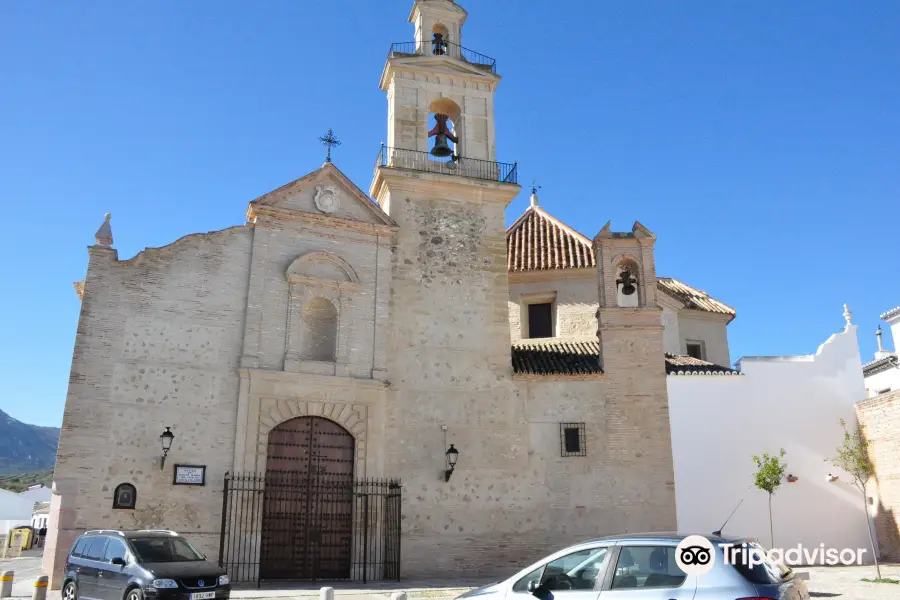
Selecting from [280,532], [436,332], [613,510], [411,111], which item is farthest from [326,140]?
[613,510]

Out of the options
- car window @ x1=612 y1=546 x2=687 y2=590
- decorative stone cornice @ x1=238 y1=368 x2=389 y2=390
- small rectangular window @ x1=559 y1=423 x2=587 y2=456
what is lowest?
car window @ x1=612 y1=546 x2=687 y2=590

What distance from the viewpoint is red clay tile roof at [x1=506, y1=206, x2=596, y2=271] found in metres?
23.3

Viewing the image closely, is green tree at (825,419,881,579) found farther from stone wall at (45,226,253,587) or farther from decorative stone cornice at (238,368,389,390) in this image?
stone wall at (45,226,253,587)

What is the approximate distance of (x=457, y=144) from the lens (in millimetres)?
21781

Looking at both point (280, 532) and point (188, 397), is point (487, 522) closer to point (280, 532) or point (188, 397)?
point (280, 532)

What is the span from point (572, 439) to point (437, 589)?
5.63 meters

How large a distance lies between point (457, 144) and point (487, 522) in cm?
1042

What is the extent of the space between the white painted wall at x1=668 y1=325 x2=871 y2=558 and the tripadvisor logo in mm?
13603

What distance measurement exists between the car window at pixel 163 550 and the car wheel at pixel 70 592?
1.53 metres

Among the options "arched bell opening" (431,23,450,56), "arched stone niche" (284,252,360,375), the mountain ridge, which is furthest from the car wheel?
the mountain ridge

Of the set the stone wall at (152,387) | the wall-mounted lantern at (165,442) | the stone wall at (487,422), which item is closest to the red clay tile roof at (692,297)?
the stone wall at (487,422)

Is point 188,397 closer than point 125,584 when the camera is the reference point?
No

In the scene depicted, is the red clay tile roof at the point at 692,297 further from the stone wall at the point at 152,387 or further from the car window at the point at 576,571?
the car window at the point at 576,571

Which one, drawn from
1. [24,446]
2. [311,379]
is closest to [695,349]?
[311,379]
